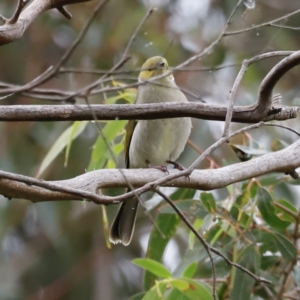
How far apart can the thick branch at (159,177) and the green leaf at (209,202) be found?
1.42 feet

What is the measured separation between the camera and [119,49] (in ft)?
16.1

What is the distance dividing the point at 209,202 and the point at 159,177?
54cm

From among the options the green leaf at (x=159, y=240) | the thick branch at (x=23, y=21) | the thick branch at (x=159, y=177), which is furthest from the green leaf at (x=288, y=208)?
the thick branch at (x=23, y=21)

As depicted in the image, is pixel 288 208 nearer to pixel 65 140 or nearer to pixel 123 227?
pixel 123 227

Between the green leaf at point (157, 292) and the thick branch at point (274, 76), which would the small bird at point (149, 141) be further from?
the thick branch at point (274, 76)

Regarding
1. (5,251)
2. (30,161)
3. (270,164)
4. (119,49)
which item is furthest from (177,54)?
(270,164)

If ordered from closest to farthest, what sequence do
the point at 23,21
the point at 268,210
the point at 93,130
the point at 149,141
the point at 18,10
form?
the point at 18,10 → the point at 23,21 → the point at 268,210 → the point at 149,141 → the point at 93,130

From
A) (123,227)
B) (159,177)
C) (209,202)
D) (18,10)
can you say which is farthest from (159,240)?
(18,10)

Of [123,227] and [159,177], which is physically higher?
[159,177]

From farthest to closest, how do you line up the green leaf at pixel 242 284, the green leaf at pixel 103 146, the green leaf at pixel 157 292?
the green leaf at pixel 103 146, the green leaf at pixel 242 284, the green leaf at pixel 157 292

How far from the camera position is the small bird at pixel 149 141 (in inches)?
113

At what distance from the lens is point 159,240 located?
276cm

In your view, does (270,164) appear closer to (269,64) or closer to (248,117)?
(248,117)

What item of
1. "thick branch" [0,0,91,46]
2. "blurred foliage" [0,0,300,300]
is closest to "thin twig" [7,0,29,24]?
"thick branch" [0,0,91,46]
